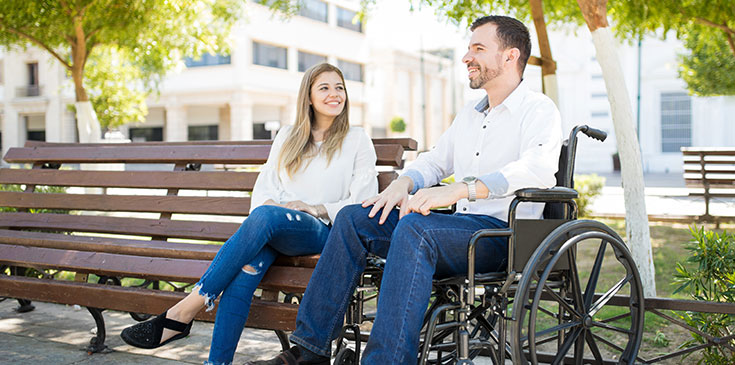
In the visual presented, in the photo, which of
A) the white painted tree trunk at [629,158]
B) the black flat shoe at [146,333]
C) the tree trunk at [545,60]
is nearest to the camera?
the black flat shoe at [146,333]

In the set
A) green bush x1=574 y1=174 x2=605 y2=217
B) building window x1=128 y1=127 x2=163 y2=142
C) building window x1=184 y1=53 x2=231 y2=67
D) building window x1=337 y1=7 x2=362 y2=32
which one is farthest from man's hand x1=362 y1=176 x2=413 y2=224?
building window x1=337 y1=7 x2=362 y2=32

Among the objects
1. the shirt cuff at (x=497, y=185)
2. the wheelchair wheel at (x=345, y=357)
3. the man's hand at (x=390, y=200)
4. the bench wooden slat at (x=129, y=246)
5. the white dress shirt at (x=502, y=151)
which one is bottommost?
the wheelchair wheel at (x=345, y=357)

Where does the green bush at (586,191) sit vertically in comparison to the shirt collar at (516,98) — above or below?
below

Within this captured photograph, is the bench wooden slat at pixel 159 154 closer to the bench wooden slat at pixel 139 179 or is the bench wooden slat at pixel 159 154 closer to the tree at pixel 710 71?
the bench wooden slat at pixel 139 179

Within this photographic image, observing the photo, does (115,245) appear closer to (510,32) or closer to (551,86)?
(510,32)

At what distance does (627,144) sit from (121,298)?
3617mm

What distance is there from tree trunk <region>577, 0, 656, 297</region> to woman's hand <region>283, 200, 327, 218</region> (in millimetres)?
2676

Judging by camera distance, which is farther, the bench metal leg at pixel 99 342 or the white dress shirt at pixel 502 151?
the bench metal leg at pixel 99 342

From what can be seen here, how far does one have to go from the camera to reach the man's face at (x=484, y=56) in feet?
9.81

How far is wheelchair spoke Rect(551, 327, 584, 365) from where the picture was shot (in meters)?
2.70

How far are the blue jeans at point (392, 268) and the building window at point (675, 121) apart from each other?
2928cm

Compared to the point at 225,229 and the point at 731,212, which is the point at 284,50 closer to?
the point at 731,212

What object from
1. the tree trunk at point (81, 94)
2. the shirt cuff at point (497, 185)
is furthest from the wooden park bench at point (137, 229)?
the tree trunk at point (81, 94)

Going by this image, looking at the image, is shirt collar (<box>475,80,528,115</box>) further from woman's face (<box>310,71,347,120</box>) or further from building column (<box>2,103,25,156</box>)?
building column (<box>2,103,25,156</box>)
